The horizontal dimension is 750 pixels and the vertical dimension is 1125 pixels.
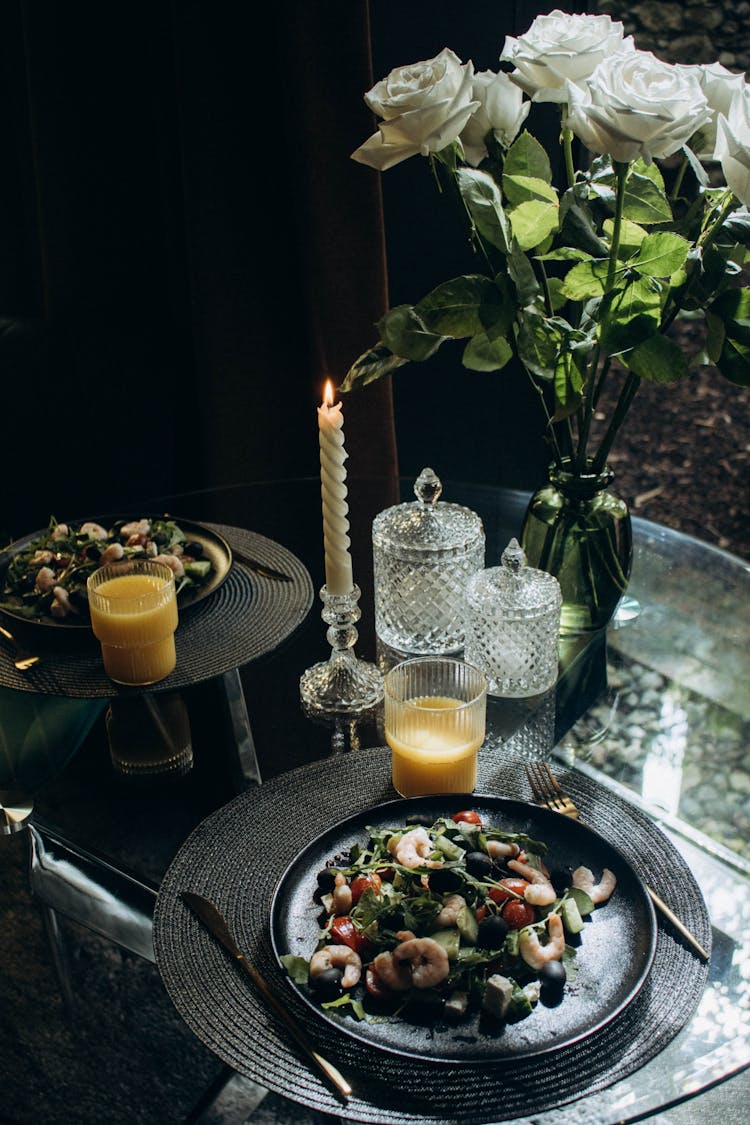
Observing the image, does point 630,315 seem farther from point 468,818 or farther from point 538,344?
point 468,818

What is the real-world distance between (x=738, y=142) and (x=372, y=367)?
0.42m

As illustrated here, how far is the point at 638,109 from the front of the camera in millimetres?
862

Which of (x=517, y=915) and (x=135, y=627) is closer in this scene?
(x=517, y=915)

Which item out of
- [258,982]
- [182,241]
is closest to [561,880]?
[258,982]

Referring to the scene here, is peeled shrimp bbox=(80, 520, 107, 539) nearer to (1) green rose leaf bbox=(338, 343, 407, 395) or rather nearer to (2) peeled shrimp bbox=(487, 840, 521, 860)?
(1) green rose leaf bbox=(338, 343, 407, 395)

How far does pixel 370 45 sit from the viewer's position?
1812 mm

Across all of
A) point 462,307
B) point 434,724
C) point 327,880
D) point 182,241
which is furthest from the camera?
point 182,241

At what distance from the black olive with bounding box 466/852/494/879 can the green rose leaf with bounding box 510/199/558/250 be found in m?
0.59

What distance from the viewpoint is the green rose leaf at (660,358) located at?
1029 mm

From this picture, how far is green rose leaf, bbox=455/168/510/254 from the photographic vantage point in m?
0.98

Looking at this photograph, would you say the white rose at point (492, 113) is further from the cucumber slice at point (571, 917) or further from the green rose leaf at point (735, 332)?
the cucumber slice at point (571, 917)

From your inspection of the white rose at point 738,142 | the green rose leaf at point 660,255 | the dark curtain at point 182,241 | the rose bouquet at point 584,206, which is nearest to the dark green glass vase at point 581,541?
the rose bouquet at point 584,206

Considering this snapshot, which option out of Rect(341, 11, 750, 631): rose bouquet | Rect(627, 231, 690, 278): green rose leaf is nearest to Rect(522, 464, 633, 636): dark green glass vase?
Rect(341, 11, 750, 631): rose bouquet

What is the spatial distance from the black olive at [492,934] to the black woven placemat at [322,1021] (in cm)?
8
